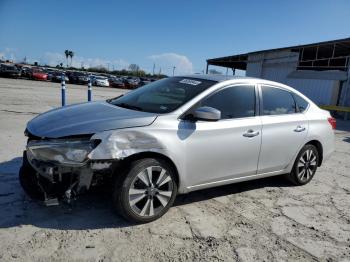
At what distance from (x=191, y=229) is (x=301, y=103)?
2.91 metres

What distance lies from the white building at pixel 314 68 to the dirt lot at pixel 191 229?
20.1 metres

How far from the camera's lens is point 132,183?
11.7 ft

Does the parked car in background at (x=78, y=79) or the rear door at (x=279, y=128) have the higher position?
the rear door at (x=279, y=128)

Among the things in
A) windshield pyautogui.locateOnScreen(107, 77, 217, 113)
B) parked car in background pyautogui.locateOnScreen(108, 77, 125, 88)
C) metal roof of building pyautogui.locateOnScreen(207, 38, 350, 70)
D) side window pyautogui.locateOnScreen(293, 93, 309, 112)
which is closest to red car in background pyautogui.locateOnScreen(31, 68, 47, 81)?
parked car in background pyautogui.locateOnScreen(108, 77, 125, 88)

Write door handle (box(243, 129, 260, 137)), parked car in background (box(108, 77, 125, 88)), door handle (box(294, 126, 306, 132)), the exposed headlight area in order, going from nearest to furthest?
the exposed headlight area
door handle (box(243, 129, 260, 137))
door handle (box(294, 126, 306, 132))
parked car in background (box(108, 77, 125, 88))

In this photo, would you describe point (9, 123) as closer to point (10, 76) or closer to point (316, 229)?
point (316, 229)

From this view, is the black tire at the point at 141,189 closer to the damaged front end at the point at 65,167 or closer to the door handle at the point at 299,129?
the damaged front end at the point at 65,167

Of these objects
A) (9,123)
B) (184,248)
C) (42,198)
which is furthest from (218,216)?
(9,123)

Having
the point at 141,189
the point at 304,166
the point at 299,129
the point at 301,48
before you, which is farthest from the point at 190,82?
the point at 301,48

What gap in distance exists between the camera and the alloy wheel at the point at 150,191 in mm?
3623

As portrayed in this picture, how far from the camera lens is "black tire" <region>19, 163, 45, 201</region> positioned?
3549 millimetres

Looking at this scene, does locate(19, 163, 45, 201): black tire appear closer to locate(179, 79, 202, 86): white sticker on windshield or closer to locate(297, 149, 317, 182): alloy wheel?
locate(179, 79, 202, 86): white sticker on windshield

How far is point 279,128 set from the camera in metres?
4.87

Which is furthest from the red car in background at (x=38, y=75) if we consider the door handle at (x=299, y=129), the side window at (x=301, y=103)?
the door handle at (x=299, y=129)
